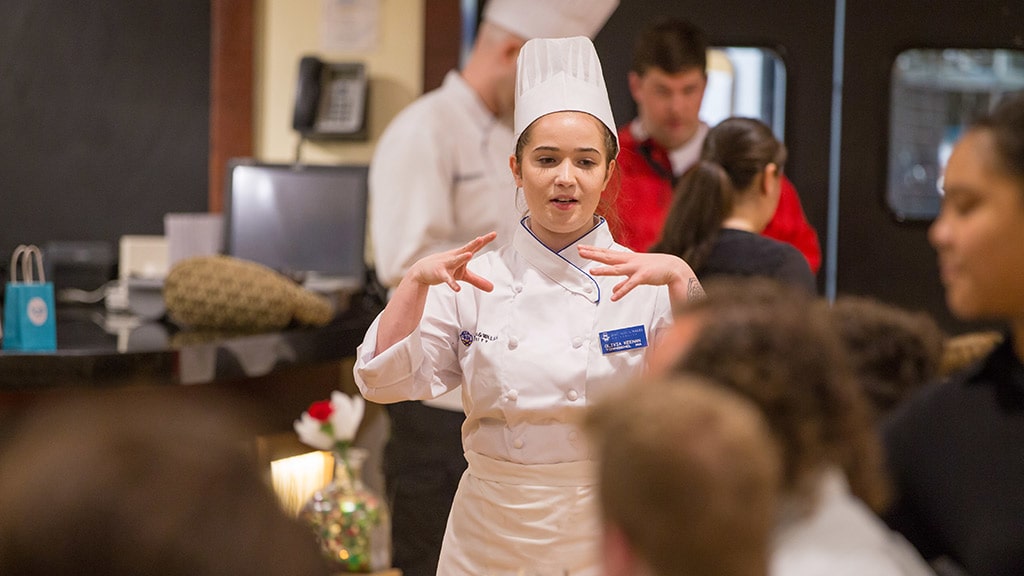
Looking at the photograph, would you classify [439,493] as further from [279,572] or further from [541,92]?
[279,572]

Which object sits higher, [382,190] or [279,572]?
[382,190]

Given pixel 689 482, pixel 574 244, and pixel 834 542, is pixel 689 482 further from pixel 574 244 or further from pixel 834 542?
pixel 574 244

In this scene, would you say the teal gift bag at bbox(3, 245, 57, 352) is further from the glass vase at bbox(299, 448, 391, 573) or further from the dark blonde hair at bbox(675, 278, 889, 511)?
the dark blonde hair at bbox(675, 278, 889, 511)

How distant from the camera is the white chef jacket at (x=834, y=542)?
940 millimetres

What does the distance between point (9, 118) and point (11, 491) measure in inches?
175

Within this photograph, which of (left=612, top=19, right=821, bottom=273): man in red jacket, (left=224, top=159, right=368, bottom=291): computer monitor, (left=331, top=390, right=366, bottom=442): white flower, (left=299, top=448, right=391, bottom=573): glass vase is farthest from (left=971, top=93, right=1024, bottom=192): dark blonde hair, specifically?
(left=224, top=159, right=368, bottom=291): computer monitor

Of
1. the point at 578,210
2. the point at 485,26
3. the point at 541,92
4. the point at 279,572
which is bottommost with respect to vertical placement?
the point at 279,572

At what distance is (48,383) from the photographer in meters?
2.54

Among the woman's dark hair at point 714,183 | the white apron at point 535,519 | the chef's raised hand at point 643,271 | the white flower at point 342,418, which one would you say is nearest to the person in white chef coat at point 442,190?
the white flower at point 342,418

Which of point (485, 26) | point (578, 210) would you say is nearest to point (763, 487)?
point (578, 210)

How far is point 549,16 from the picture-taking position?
2830mm

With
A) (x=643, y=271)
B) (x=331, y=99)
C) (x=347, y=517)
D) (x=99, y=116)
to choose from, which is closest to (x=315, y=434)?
(x=347, y=517)

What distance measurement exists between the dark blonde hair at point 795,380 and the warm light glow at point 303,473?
7.45 ft

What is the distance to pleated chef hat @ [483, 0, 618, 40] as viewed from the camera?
9.29 ft
